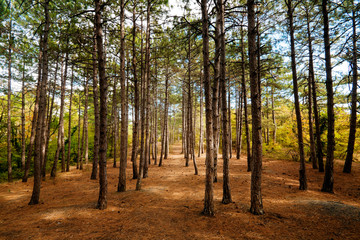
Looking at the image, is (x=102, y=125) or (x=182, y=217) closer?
(x=182, y=217)

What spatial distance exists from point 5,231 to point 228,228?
6230 millimetres

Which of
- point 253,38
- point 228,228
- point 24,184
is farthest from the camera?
point 24,184

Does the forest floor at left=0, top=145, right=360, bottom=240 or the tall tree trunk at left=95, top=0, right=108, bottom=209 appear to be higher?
the tall tree trunk at left=95, top=0, right=108, bottom=209

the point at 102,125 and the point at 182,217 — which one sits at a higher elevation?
the point at 102,125

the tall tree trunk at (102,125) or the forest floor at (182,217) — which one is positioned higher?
the tall tree trunk at (102,125)

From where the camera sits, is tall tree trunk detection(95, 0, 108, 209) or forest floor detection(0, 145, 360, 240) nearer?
forest floor detection(0, 145, 360, 240)

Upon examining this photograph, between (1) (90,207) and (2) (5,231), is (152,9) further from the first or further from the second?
(2) (5,231)

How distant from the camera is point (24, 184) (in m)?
Answer: 10.4

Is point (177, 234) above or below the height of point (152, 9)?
below

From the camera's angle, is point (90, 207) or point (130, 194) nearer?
point (90, 207)

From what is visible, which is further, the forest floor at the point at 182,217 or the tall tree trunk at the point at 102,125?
the tall tree trunk at the point at 102,125

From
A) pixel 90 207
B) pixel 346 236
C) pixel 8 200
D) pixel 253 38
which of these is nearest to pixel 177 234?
pixel 90 207

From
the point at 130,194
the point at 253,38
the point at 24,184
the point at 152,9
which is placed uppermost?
the point at 152,9

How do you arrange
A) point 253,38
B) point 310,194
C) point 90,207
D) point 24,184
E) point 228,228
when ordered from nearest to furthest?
1. point 228,228
2. point 253,38
3. point 90,207
4. point 310,194
5. point 24,184
